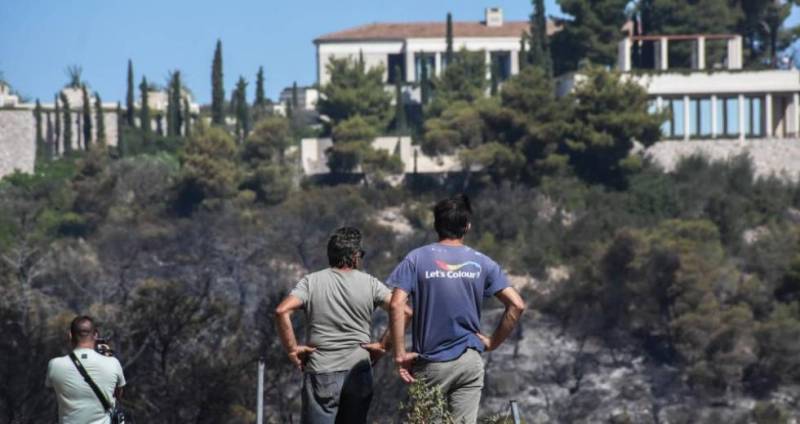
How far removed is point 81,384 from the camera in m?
10.4

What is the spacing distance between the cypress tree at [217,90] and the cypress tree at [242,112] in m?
0.64

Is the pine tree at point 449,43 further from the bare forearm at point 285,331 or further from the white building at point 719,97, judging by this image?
the bare forearm at point 285,331

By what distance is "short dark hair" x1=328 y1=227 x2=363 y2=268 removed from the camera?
10.2m

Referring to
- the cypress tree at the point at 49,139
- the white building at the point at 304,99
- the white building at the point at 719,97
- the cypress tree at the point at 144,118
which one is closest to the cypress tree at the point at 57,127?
the cypress tree at the point at 49,139

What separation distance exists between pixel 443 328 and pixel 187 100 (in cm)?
7336

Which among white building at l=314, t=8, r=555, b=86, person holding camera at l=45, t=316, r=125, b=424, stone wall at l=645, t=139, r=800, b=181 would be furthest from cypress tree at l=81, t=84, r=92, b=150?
person holding camera at l=45, t=316, r=125, b=424

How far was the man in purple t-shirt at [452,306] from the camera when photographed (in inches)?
392

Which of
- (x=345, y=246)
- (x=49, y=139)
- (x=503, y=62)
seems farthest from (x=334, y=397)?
(x=503, y=62)

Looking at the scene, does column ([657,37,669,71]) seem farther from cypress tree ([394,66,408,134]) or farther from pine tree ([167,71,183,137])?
pine tree ([167,71,183,137])

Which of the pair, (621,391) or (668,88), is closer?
(621,391)

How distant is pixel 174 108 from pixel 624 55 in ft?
56.3

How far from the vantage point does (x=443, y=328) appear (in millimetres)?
10000

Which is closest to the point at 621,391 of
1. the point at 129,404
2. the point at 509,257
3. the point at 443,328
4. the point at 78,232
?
the point at 509,257

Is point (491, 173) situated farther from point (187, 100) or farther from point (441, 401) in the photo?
point (441, 401)
